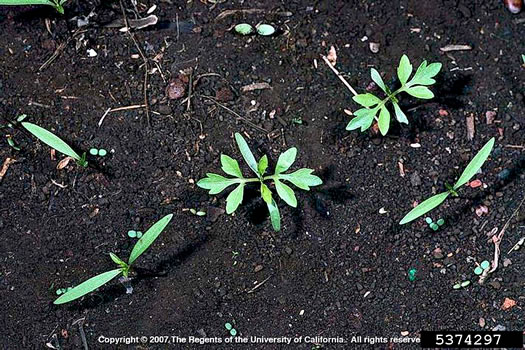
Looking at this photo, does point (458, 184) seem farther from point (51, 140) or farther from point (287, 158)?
point (51, 140)

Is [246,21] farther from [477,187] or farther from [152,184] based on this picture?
[477,187]

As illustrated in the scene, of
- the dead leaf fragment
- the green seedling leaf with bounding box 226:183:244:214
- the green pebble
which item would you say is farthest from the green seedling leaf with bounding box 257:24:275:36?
the dead leaf fragment

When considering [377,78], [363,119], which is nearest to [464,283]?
[363,119]

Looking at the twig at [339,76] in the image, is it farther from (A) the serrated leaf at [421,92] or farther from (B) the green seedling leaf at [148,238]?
(B) the green seedling leaf at [148,238]

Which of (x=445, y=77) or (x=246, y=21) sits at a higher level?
(x=246, y=21)

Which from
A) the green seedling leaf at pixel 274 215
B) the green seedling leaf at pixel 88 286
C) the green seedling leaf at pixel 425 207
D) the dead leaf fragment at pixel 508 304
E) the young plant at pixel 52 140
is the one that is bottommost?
the dead leaf fragment at pixel 508 304

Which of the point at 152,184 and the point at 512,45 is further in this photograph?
the point at 512,45

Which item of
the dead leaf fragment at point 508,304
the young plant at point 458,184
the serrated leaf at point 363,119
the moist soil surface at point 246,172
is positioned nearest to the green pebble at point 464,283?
the moist soil surface at point 246,172

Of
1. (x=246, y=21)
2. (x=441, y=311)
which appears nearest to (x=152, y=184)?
(x=246, y=21)
